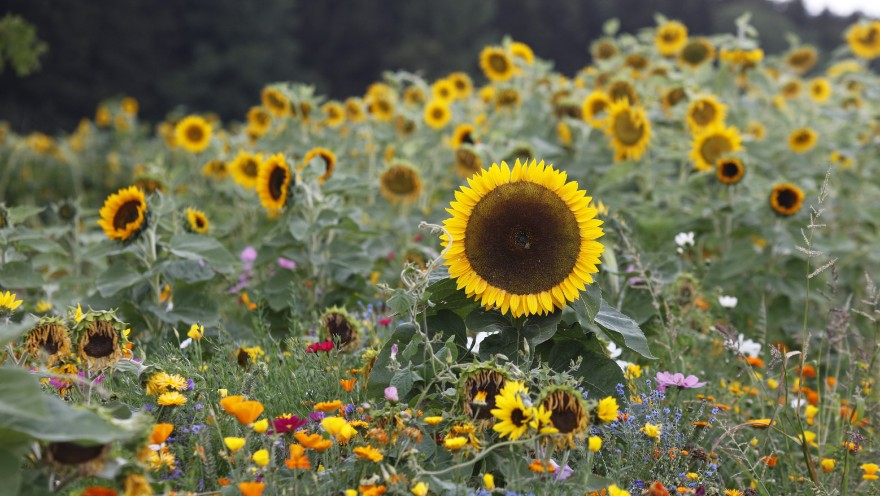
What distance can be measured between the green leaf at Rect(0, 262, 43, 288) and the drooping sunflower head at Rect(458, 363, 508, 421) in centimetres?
191

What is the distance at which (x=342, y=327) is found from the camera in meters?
2.63

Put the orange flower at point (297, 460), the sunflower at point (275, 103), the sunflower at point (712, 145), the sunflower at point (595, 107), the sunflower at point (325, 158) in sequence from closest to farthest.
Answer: the orange flower at point (297, 460) < the sunflower at point (325, 158) < the sunflower at point (712, 145) < the sunflower at point (595, 107) < the sunflower at point (275, 103)

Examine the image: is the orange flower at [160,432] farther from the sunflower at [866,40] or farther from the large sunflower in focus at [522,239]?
the sunflower at [866,40]

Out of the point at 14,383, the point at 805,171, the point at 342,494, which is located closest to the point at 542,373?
the point at 342,494

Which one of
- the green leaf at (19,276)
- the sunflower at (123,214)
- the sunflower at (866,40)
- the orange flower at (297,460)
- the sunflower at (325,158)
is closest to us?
the orange flower at (297,460)

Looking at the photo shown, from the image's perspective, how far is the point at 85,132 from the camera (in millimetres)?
11422

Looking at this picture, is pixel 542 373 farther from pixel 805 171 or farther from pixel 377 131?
pixel 377 131

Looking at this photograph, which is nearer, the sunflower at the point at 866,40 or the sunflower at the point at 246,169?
the sunflower at the point at 246,169

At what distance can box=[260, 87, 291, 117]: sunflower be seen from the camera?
5325 mm

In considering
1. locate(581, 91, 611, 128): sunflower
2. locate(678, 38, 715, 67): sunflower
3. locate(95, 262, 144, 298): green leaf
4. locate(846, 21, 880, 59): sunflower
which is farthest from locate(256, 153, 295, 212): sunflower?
locate(846, 21, 880, 59): sunflower

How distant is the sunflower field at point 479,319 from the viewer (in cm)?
180

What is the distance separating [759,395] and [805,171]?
258 centimetres

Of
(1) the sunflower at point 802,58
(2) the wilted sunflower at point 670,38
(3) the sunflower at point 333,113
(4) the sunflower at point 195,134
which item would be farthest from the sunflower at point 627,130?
(1) the sunflower at point 802,58

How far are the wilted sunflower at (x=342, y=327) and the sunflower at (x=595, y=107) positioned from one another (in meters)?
2.50
